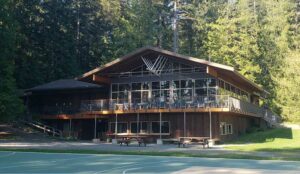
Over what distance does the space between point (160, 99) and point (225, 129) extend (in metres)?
6.05

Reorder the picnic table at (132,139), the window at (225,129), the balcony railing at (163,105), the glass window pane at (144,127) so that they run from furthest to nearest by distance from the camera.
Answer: the glass window pane at (144,127)
the window at (225,129)
the balcony railing at (163,105)
the picnic table at (132,139)

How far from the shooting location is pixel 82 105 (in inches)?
1451

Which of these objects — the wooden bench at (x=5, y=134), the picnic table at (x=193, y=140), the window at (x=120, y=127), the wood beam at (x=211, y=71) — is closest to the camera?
the picnic table at (x=193, y=140)

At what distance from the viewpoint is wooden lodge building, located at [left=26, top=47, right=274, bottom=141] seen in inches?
1257

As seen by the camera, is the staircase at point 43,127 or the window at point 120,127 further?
the staircase at point 43,127

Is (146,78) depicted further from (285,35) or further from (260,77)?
(285,35)

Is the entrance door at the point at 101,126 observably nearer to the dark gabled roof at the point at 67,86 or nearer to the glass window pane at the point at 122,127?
the dark gabled roof at the point at 67,86

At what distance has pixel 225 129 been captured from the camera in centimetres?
3462

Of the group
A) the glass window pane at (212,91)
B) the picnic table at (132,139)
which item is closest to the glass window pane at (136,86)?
the glass window pane at (212,91)

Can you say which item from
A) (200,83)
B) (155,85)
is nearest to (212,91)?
(200,83)

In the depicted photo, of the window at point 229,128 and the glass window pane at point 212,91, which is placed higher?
the glass window pane at point 212,91

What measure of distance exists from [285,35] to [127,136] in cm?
3529

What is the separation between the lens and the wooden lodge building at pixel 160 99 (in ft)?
105

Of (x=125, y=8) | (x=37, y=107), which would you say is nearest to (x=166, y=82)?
(x=37, y=107)
